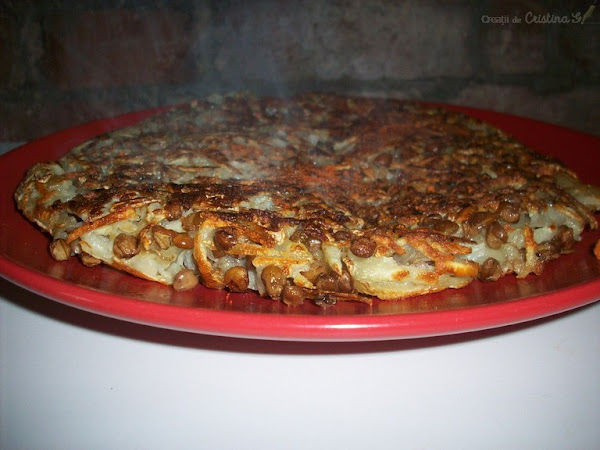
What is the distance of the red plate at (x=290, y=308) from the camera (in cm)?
102

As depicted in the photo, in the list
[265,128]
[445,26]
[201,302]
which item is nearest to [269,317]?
[201,302]

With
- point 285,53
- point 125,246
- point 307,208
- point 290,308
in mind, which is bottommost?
point 290,308

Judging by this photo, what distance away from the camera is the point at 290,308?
1.13 m

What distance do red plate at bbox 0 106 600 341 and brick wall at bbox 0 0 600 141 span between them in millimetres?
1830

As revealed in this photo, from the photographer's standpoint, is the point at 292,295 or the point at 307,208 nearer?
the point at 292,295

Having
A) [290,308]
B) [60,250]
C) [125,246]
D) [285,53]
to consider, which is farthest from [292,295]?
[285,53]

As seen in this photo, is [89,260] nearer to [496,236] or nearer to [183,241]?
[183,241]

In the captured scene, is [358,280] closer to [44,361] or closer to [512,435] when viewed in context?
[512,435]

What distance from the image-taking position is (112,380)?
121 cm

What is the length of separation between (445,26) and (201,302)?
8.50 feet

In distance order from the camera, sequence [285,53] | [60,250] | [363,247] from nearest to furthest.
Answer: [363,247] < [60,250] < [285,53]

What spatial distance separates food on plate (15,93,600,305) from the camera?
3.72 ft

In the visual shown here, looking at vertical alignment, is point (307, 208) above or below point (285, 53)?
below

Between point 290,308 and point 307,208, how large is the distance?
229mm
